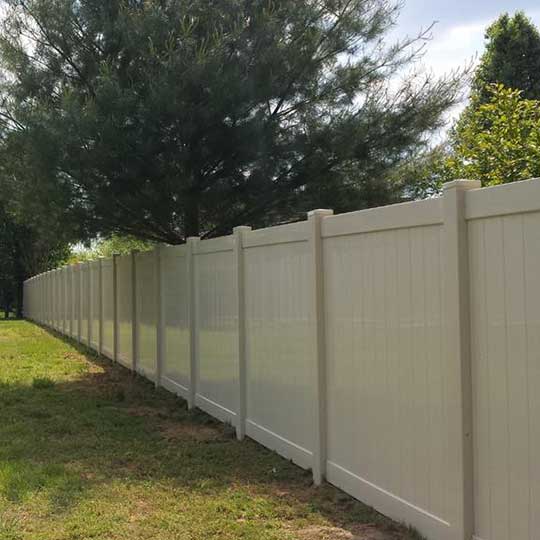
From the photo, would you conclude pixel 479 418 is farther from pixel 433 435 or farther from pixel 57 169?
pixel 57 169

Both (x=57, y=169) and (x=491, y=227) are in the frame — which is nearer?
(x=491, y=227)

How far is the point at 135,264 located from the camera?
11062 millimetres

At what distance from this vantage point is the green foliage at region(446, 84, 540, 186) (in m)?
7.42

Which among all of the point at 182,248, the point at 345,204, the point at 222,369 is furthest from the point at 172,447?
the point at 345,204

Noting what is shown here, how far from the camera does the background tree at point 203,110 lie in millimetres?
8414

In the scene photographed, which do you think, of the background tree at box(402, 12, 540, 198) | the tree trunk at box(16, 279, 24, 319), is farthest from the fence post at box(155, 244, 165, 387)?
the tree trunk at box(16, 279, 24, 319)

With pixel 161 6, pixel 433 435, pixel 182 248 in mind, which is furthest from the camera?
pixel 161 6

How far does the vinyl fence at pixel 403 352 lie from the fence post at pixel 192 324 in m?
0.80

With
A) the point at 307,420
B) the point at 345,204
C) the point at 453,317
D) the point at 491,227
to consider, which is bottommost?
the point at 307,420

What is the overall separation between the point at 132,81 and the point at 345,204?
127 inches

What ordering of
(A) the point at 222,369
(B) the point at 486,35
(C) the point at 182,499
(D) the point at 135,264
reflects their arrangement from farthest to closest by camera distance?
1. (B) the point at 486,35
2. (D) the point at 135,264
3. (A) the point at 222,369
4. (C) the point at 182,499

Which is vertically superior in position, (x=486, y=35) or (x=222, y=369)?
(x=486, y=35)

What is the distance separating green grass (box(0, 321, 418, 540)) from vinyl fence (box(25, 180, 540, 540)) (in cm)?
25

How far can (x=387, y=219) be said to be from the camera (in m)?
4.18
